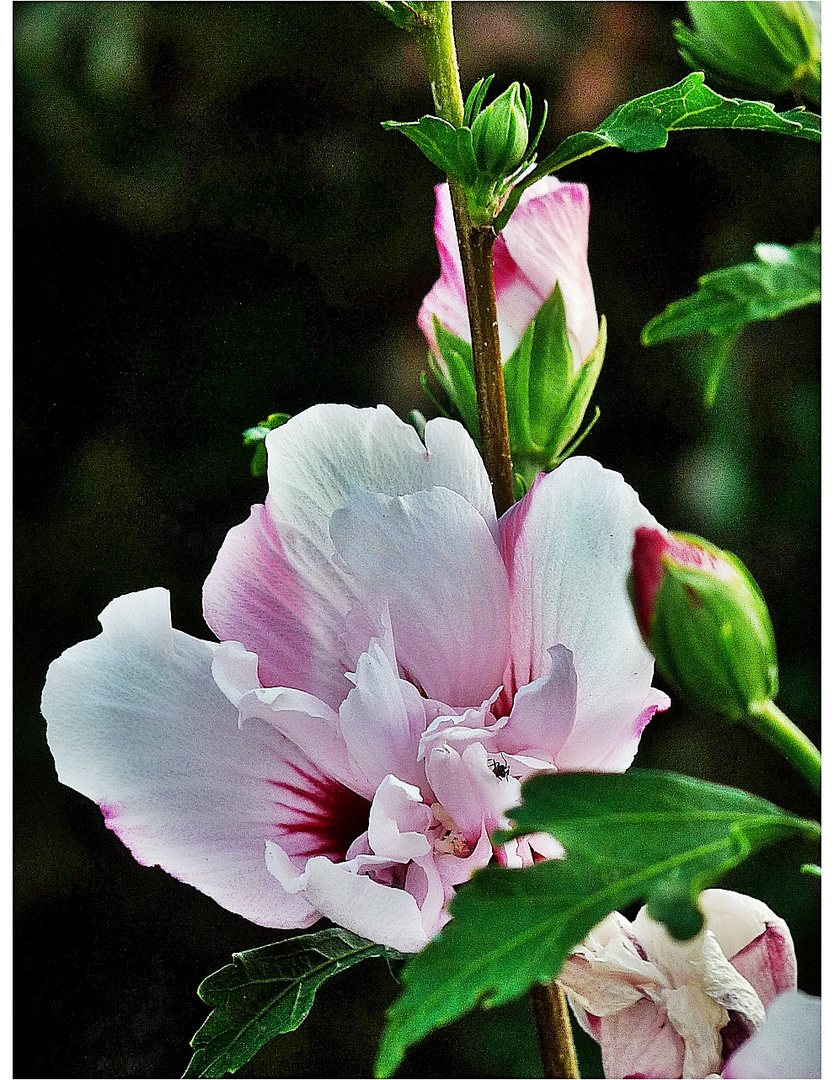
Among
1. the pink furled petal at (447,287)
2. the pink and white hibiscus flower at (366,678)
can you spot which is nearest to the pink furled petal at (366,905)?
the pink and white hibiscus flower at (366,678)

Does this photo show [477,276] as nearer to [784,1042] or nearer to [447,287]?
[447,287]

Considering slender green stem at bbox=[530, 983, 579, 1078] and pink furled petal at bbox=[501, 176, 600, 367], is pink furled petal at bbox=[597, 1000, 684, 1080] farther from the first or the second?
pink furled petal at bbox=[501, 176, 600, 367]

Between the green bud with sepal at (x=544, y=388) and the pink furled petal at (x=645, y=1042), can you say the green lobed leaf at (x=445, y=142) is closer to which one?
the green bud with sepal at (x=544, y=388)

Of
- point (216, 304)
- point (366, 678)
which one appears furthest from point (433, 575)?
point (216, 304)

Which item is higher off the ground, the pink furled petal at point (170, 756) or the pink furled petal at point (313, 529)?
the pink furled petal at point (313, 529)

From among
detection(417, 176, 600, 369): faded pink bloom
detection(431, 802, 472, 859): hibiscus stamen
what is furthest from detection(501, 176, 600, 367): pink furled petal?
detection(431, 802, 472, 859): hibiscus stamen

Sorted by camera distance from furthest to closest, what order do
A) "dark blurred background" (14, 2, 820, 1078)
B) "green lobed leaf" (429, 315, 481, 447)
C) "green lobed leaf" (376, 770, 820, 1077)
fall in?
"dark blurred background" (14, 2, 820, 1078) → "green lobed leaf" (429, 315, 481, 447) → "green lobed leaf" (376, 770, 820, 1077)

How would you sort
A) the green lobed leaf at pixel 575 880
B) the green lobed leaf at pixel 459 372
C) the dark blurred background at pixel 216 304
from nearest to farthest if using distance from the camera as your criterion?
the green lobed leaf at pixel 575 880, the green lobed leaf at pixel 459 372, the dark blurred background at pixel 216 304
